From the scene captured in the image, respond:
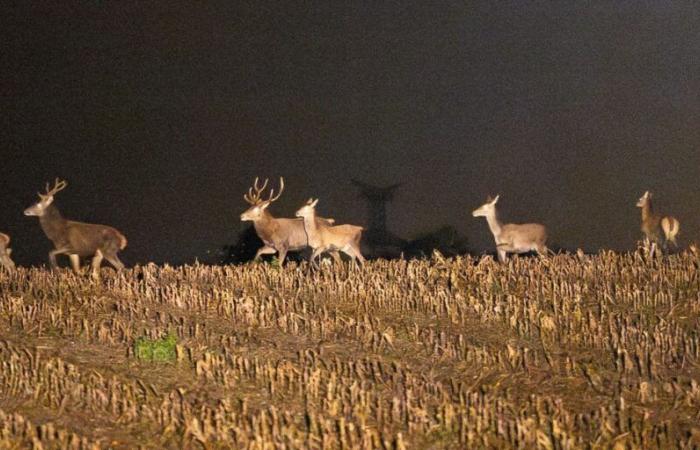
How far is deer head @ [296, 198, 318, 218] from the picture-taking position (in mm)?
16969

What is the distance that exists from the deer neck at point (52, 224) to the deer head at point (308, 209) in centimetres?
408

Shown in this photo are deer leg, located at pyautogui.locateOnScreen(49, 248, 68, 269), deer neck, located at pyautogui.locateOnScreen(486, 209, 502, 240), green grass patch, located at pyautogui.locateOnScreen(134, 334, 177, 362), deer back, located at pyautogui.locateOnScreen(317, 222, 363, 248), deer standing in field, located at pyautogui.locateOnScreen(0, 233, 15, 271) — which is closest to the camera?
green grass patch, located at pyautogui.locateOnScreen(134, 334, 177, 362)

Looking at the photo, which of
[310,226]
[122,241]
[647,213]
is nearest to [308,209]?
[310,226]

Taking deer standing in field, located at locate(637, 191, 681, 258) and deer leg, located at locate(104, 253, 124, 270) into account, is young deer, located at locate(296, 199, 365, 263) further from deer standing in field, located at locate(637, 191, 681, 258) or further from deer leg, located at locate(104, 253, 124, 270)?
deer standing in field, located at locate(637, 191, 681, 258)

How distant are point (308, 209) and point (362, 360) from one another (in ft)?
27.1

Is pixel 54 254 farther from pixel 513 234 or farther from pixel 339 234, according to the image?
pixel 513 234

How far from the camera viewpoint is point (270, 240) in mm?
17328

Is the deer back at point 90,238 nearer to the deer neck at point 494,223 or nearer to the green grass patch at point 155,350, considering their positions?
the deer neck at point 494,223

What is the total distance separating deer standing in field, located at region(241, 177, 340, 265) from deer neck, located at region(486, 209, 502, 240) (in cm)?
307

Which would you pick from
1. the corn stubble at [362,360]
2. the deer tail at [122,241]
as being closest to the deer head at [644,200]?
the corn stubble at [362,360]

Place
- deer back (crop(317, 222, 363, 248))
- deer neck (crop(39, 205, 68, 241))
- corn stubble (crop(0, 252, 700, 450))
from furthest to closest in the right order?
deer back (crop(317, 222, 363, 248)) < deer neck (crop(39, 205, 68, 241)) < corn stubble (crop(0, 252, 700, 450))

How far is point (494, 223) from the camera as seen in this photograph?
1834cm

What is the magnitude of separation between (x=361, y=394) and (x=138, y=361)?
2785mm

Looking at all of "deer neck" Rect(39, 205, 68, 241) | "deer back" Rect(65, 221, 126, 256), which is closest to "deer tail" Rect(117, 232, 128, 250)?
"deer back" Rect(65, 221, 126, 256)
